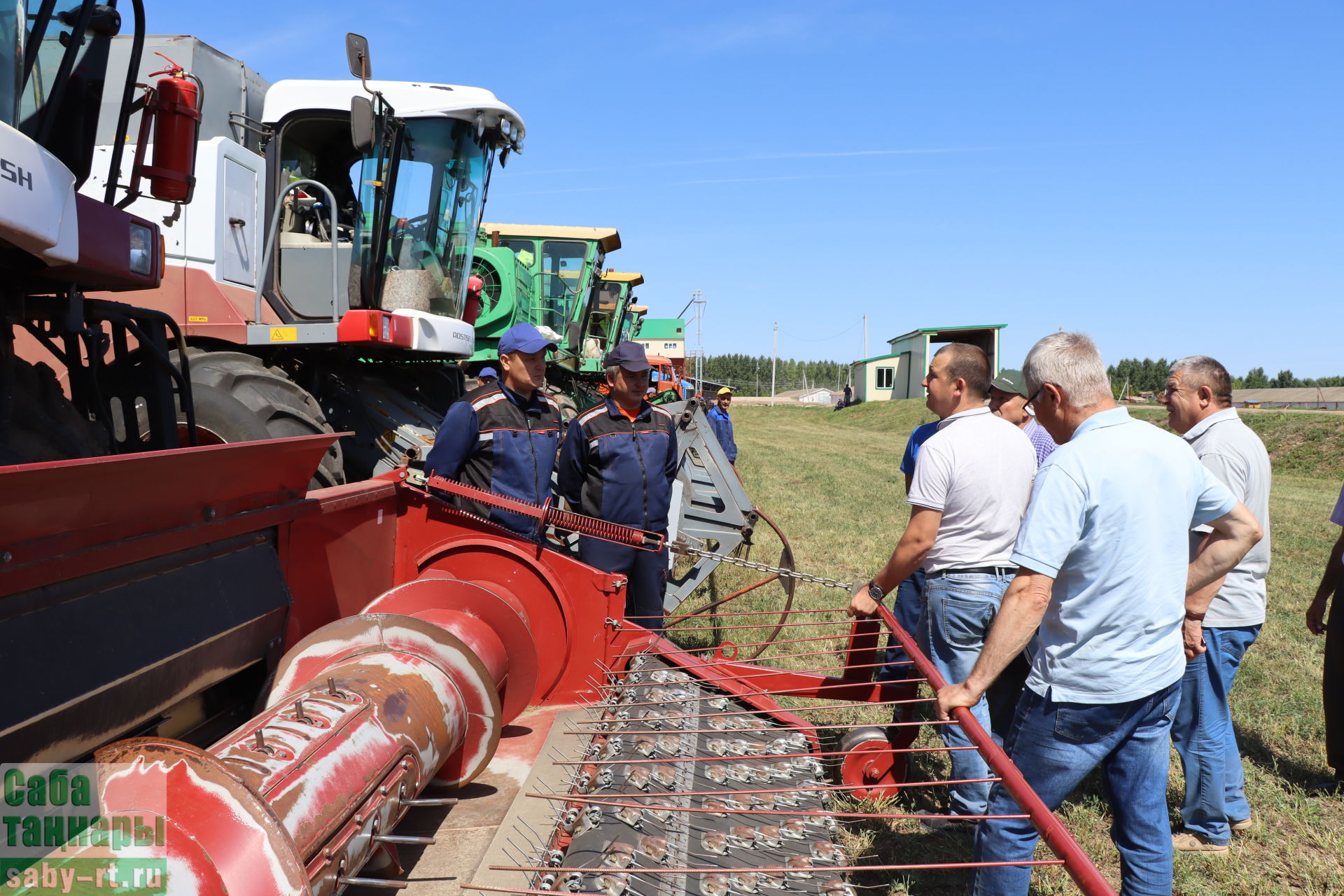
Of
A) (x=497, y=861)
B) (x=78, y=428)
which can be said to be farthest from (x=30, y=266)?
(x=497, y=861)

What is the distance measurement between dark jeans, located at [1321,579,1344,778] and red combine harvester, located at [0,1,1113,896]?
5.93 ft

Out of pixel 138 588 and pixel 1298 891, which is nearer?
pixel 138 588

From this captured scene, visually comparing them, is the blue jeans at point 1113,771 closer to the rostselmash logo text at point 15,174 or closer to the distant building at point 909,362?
the rostselmash logo text at point 15,174

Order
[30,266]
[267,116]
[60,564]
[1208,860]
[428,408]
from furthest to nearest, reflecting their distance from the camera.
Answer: [428,408]
[267,116]
[1208,860]
[30,266]
[60,564]

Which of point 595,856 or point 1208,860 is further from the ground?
point 595,856

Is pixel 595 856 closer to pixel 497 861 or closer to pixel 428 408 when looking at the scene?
pixel 497 861

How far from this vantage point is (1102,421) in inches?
88.7

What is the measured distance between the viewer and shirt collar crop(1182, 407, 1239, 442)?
11.2ft

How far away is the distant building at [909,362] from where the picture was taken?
3966cm

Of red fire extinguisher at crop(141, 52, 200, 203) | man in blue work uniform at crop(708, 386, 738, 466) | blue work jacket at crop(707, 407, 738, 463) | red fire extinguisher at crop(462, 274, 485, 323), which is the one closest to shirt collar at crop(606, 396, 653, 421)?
red fire extinguisher at crop(141, 52, 200, 203)

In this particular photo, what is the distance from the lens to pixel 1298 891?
3021 mm

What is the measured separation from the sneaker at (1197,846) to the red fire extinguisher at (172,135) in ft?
14.3

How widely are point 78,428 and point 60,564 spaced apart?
4.90 ft

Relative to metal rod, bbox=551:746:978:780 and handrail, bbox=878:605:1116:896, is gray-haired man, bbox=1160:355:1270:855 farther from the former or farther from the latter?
handrail, bbox=878:605:1116:896
